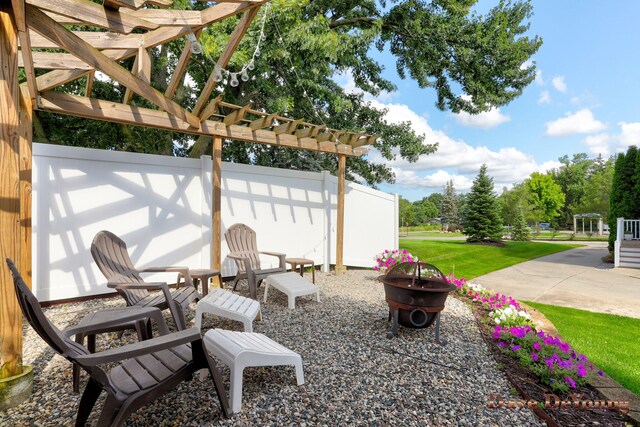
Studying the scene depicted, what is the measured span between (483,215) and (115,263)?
53.1ft

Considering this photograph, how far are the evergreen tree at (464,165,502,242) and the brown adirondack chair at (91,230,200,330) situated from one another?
1539cm

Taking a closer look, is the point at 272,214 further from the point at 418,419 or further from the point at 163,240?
the point at 418,419

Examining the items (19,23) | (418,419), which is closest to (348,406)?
(418,419)

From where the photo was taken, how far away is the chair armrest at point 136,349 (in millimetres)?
1456

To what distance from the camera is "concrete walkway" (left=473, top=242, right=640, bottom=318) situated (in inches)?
212

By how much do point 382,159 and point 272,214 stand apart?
4912 mm

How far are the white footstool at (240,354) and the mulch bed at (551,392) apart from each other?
1.51m

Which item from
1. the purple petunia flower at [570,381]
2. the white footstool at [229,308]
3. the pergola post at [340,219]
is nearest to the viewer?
the purple petunia flower at [570,381]

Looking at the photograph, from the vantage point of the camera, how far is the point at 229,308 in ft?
9.56

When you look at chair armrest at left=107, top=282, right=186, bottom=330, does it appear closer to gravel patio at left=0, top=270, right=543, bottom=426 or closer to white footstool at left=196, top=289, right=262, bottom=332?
white footstool at left=196, top=289, right=262, bottom=332

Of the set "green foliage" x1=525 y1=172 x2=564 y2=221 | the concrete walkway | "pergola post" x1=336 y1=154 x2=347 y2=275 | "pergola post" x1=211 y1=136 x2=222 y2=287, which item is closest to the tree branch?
"pergola post" x1=336 y1=154 x2=347 y2=275

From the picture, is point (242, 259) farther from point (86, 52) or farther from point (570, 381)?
point (570, 381)

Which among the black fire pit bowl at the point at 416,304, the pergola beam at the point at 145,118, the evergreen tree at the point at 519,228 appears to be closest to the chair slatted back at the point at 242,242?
the pergola beam at the point at 145,118

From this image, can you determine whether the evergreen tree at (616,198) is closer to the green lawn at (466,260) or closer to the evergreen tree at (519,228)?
the green lawn at (466,260)
